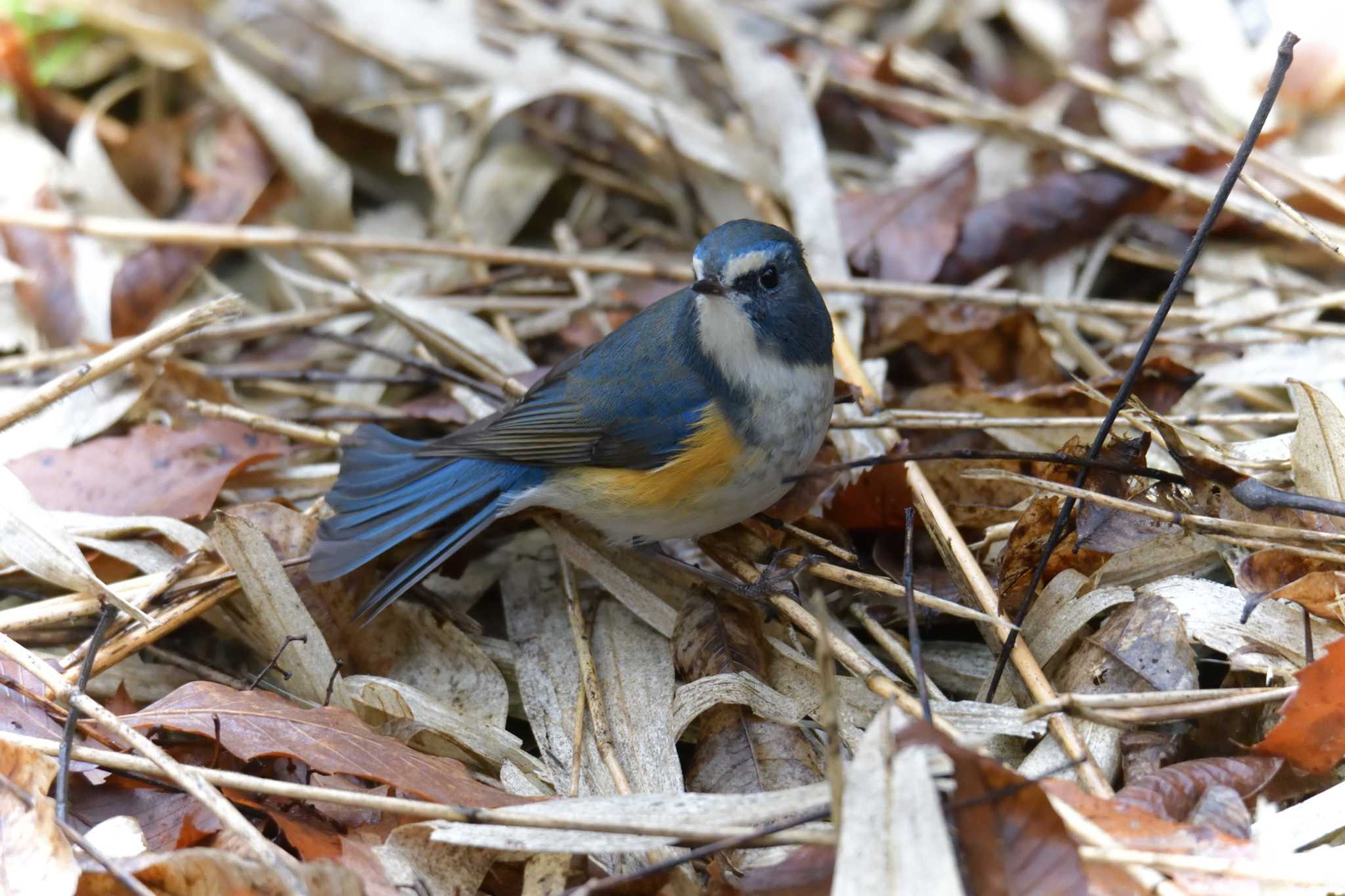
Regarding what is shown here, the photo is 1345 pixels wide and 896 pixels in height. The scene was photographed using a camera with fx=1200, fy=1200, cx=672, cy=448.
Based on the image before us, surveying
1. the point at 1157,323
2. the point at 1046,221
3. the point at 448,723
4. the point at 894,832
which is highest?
the point at 1157,323

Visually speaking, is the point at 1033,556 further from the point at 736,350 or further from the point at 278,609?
the point at 278,609

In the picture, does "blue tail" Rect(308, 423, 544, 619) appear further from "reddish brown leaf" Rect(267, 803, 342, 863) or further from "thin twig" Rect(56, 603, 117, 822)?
"reddish brown leaf" Rect(267, 803, 342, 863)

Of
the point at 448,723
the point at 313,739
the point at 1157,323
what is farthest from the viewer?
the point at 448,723

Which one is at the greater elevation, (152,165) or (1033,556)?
(152,165)

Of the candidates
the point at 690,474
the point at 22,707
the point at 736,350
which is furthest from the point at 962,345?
the point at 22,707

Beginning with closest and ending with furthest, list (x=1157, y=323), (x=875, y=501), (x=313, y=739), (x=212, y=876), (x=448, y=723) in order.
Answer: (x=212, y=876) < (x=313, y=739) < (x=1157, y=323) < (x=448, y=723) < (x=875, y=501)

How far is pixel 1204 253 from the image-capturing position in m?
4.25

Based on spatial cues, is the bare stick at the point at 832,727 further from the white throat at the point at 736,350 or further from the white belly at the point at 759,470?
the white throat at the point at 736,350

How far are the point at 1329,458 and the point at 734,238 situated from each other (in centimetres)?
156

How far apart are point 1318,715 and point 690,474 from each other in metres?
1.57

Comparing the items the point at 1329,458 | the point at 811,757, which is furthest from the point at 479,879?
the point at 1329,458

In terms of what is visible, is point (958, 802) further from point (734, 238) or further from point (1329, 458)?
point (734, 238)

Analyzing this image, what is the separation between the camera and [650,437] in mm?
3365

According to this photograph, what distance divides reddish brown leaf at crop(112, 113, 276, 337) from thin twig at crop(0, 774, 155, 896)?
2344 mm
